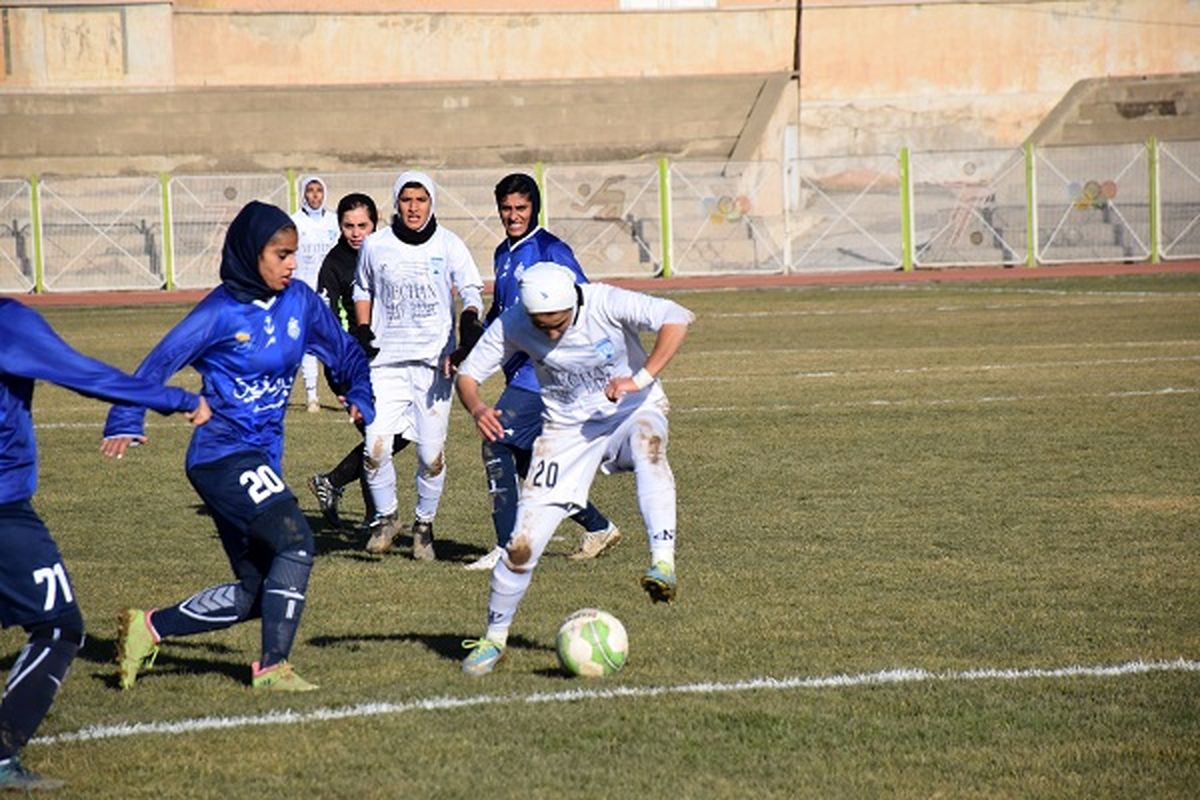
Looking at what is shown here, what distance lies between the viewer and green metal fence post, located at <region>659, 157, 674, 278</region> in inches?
1540

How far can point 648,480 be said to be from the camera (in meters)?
8.88

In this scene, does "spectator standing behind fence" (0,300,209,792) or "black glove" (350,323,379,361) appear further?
"black glove" (350,323,379,361)

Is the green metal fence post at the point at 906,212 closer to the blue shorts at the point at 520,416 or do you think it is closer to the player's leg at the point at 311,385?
the player's leg at the point at 311,385

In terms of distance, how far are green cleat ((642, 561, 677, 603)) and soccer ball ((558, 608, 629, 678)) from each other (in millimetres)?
399

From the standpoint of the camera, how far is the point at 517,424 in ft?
36.6

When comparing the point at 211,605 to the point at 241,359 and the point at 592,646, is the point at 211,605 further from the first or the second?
the point at 592,646

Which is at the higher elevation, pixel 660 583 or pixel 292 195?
pixel 292 195

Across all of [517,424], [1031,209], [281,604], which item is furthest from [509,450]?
[1031,209]

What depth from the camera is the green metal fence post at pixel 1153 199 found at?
126 ft

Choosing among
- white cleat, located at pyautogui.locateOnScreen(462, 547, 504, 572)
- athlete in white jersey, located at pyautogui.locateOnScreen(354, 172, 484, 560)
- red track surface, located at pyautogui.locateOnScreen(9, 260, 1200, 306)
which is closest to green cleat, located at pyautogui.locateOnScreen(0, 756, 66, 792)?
white cleat, located at pyautogui.locateOnScreen(462, 547, 504, 572)

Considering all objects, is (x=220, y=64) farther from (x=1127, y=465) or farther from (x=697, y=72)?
(x=1127, y=465)

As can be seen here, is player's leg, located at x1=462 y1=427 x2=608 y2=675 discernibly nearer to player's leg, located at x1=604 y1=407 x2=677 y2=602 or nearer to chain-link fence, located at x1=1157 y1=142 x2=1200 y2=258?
player's leg, located at x1=604 y1=407 x2=677 y2=602

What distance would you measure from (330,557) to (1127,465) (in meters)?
5.80

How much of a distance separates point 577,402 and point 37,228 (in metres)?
31.9
